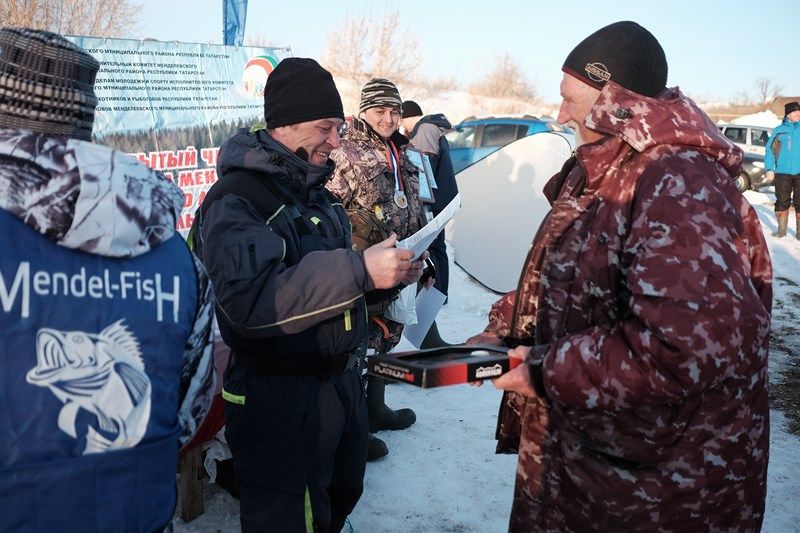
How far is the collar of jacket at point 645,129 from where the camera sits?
160cm

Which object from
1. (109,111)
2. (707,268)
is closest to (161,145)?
(109,111)

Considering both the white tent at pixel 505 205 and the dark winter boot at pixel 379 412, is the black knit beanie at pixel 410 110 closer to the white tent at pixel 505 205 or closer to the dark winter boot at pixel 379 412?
the white tent at pixel 505 205

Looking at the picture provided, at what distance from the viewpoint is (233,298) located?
6.75ft

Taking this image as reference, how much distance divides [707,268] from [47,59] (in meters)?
1.48

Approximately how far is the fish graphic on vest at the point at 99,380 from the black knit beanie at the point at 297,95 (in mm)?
1383

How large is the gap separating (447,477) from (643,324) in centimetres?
271

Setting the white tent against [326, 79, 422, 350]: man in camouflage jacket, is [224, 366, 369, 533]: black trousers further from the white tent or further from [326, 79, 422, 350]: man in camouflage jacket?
the white tent

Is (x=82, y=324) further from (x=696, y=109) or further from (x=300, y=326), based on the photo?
(x=696, y=109)

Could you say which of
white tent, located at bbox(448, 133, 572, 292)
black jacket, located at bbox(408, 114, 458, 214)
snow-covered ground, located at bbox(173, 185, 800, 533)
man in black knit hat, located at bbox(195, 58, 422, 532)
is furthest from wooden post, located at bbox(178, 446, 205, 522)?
white tent, located at bbox(448, 133, 572, 292)

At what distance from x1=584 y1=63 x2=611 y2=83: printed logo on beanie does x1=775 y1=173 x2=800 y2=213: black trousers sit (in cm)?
1208

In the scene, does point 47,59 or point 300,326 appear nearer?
point 47,59

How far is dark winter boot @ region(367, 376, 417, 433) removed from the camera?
4449 millimetres

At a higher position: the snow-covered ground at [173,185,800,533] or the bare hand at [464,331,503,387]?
the bare hand at [464,331,503,387]

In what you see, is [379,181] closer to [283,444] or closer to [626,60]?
[283,444]
